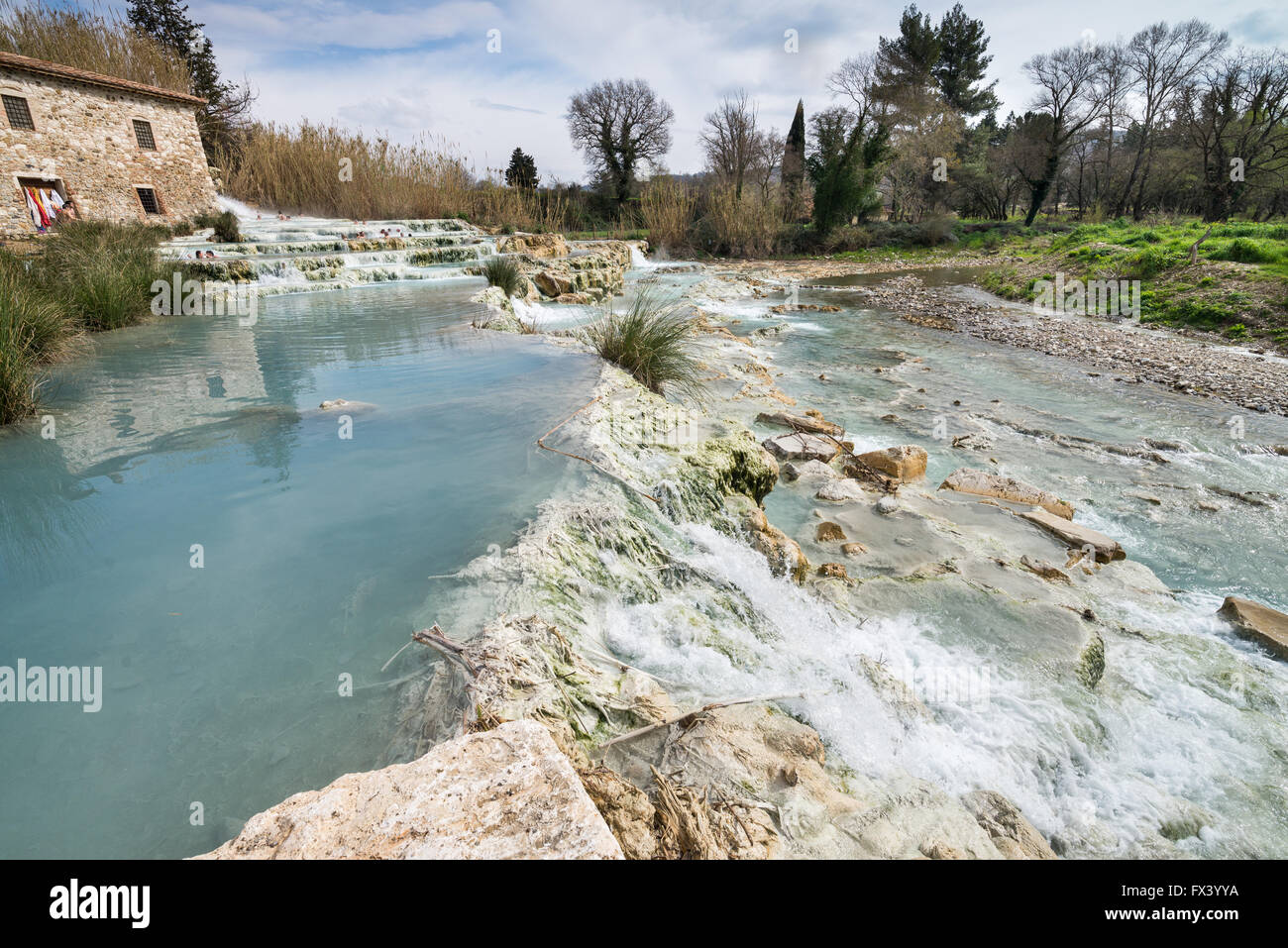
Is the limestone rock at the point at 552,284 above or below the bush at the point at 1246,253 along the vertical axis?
above

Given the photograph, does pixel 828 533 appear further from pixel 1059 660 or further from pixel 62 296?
pixel 62 296

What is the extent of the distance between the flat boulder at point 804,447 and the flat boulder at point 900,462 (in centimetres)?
31

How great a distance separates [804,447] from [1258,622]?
3.06 m

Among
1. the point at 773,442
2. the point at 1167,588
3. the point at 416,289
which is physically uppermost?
the point at 416,289

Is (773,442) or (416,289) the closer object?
(773,442)

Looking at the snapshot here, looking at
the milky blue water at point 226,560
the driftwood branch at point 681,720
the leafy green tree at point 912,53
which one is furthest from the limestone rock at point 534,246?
the leafy green tree at point 912,53

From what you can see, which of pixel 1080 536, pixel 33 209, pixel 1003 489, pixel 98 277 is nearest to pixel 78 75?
pixel 33 209

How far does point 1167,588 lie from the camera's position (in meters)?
3.59

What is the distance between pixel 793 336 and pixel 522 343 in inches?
253

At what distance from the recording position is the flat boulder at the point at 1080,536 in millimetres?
3854

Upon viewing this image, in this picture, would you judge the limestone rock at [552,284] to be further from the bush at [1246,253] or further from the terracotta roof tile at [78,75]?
the bush at [1246,253]
